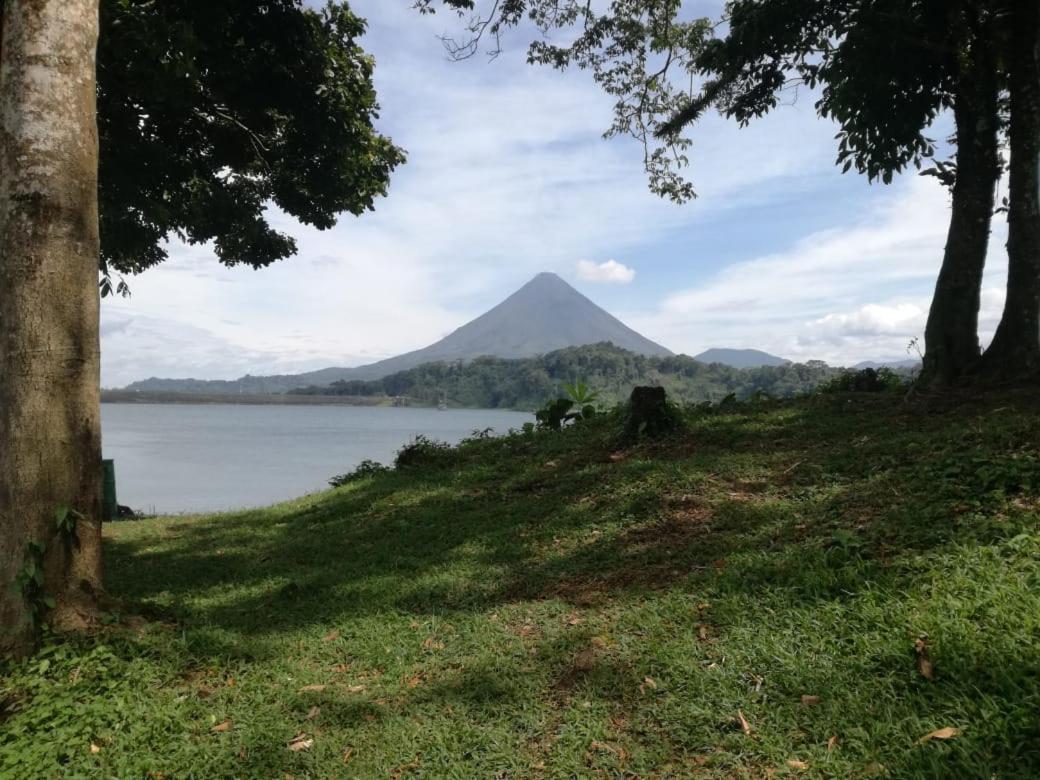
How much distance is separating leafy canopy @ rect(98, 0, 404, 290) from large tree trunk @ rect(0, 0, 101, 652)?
4073 millimetres

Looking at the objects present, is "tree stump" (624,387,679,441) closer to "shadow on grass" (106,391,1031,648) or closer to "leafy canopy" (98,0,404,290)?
"shadow on grass" (106,391,1031,648)

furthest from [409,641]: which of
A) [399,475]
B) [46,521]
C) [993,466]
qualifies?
[399,475]

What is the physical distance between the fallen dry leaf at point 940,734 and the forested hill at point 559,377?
2286cm

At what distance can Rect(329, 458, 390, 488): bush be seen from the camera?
38.6 feet

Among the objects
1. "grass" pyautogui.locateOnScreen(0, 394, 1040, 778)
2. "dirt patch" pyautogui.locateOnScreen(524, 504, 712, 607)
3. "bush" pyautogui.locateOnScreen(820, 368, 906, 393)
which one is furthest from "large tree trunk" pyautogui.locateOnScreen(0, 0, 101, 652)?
"bush" pyautogui.locateOnScreen(820, 368, 906, 393)

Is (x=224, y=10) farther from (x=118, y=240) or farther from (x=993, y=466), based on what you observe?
(x=993, y=466)

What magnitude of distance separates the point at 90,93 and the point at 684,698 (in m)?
4.80

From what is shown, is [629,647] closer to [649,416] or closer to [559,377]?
[649,416]

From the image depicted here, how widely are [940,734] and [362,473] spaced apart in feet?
35.2

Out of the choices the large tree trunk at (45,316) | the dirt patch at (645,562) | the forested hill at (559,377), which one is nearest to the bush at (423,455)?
the dirt patch at (645,562)

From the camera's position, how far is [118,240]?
9789 mm

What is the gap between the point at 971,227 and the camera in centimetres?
820

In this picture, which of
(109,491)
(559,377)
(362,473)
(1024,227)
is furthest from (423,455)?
(559,377)

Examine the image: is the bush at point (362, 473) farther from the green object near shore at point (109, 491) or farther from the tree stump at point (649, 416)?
the tree stump at point (649, 416)
